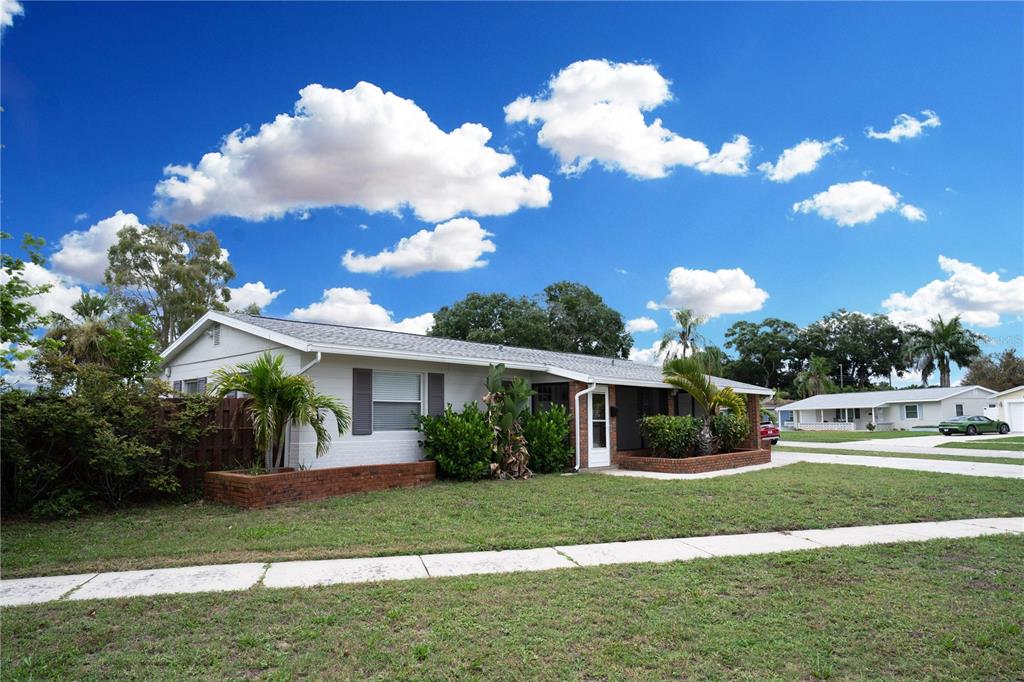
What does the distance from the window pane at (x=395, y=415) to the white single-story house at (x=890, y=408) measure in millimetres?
44175

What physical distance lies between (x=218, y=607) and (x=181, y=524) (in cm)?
396

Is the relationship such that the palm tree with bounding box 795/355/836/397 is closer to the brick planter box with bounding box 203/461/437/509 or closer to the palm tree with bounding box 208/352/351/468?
the brick planter box with bounding box 203/461/437/509

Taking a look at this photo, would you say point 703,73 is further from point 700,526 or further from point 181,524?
point 181,524

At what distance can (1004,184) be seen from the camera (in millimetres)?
13164

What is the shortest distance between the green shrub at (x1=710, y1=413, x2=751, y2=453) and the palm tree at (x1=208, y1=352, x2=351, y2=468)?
36.1ft

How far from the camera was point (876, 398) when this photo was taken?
47.3 metres

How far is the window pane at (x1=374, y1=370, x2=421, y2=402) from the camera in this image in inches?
475

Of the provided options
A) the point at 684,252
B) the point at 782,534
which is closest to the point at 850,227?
the point at 684,252

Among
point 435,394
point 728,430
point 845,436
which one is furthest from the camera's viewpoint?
point 845,436

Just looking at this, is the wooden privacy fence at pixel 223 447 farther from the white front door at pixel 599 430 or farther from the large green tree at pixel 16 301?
the white front door at pixel 599 430

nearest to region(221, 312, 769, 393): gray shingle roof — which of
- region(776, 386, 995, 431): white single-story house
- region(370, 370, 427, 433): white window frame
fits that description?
Answer: region(370, 370, 427, 433): white window frame

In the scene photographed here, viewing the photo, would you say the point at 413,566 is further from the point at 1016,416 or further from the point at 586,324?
→ the point at 1016,416

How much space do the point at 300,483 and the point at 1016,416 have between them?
45.1 metres

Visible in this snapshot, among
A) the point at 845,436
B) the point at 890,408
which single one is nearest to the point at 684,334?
the point at 845,436
